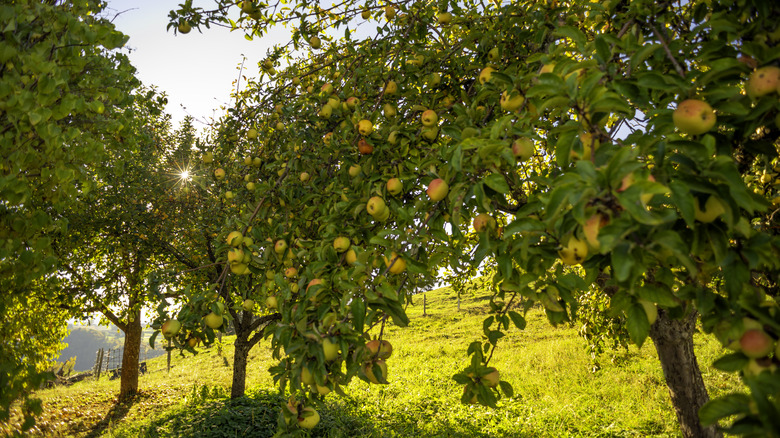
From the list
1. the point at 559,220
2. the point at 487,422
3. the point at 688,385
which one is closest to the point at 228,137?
the point at 559,220

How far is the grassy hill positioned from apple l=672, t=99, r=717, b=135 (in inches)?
243

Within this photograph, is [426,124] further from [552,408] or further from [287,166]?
[552,408]

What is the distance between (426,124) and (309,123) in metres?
1.34

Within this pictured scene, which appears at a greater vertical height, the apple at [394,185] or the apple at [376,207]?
the apple at [394,185]

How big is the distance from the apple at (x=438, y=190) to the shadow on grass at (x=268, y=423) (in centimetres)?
655

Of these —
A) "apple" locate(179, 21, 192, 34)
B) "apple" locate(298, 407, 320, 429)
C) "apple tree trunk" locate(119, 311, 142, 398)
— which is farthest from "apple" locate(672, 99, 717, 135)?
"apple tree trunk" locate(119, 311, 142, 398)

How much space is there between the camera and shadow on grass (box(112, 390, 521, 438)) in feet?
25.6

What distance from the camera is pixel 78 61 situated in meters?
2.71

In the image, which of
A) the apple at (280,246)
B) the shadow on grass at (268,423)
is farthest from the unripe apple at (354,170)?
the shadow on grass at (268,423)

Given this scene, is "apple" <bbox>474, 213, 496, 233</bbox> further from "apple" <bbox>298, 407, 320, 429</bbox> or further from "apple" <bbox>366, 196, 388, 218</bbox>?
"apple" <bbox>298, 407, 320, 429</bbox>

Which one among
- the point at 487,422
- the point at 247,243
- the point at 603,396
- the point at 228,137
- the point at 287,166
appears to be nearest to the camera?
the point at 247,243

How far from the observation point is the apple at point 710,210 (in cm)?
117

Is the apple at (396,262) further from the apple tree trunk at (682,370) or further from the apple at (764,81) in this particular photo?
the apple tree trunk at (682,370)

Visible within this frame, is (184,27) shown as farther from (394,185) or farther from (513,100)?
(513,100)
